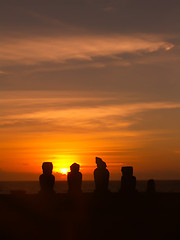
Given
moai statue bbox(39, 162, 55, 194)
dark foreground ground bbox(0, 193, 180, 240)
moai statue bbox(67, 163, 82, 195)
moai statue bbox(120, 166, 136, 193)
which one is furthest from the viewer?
moai statue bbox(120, 166, 136, 193)

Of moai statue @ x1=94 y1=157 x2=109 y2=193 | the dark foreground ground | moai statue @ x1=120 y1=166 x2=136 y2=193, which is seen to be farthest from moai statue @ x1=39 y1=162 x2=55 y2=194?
moai statue @ x1=120 y1=166 x2=136 y2=193

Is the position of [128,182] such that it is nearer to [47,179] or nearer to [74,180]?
[74,180]

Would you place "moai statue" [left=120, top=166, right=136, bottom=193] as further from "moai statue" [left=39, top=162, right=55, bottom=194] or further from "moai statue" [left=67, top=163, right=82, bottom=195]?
"moai statue" [left=39, top=162, right=55, bottom=194]

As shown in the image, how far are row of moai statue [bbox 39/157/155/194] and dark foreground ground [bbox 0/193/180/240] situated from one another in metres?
0.95

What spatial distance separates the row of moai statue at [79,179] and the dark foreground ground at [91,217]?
95 cm

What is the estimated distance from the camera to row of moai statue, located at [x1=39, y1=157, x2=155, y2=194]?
4194cm

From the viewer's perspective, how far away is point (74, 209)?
35.5 metres

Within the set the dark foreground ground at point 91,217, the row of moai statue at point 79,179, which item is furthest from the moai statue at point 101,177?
A: the dark foreground ground at point 91,217

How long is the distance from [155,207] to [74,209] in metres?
6.33

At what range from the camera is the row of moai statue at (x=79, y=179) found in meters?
41.9

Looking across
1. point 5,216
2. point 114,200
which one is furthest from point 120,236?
point 114,200

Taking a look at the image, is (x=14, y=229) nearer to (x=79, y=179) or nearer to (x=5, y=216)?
(x=5, y=216)

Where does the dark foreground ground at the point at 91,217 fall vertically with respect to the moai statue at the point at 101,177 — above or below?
below

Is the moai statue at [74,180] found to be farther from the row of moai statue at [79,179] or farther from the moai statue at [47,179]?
the moai statue at [47,179]
